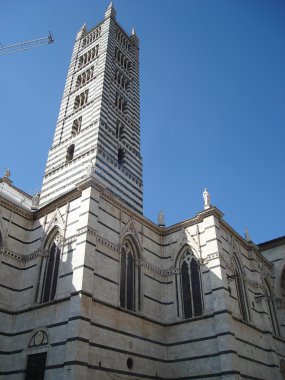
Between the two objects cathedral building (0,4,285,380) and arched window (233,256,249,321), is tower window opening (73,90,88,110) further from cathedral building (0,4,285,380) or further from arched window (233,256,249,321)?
arched window (233,256,249,321)

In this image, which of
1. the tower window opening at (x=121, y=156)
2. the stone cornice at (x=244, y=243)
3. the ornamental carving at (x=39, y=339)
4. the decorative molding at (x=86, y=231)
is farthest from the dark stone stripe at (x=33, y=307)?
the tower window opening at (x=121, y=156)

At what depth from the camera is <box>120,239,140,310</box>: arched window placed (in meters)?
17.6

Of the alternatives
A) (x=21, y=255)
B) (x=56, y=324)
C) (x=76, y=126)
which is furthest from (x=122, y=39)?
(x=56, y=324)

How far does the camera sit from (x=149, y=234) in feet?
68.3

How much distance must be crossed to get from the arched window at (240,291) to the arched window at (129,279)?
519 centimetres

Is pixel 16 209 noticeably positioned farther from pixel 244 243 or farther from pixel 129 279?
pixel 244 243

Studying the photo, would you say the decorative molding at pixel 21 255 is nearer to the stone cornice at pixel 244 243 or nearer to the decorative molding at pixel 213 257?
the decorative molding at pixel 213 257

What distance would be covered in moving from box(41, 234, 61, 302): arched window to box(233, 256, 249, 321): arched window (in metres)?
9.06

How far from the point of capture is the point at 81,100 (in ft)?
93.9

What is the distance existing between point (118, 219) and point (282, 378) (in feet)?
38.6

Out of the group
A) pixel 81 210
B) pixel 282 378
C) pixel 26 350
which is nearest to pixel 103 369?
pixel 26 350

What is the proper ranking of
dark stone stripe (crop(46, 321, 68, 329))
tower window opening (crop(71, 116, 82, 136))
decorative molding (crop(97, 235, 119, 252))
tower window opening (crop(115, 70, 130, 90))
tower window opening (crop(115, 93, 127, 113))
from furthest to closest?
tower window opening (crop(115, 70, 130, 90)) → tower window opening (crop(115, 93, 127, 113)) → tower window opening (crop(71, 116, 82, 136)) → decorative molding (crop(97, 235, 119, 252)) → dark stone stripe (crop(46, 321, 68, 329))

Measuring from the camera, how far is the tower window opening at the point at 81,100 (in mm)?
28219

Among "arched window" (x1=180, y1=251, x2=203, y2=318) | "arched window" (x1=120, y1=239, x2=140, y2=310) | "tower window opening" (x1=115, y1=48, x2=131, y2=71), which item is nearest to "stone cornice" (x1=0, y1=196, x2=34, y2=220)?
"arched window" (x1=120, y1=239, x2=140, y2=310)
